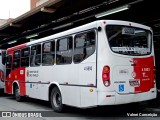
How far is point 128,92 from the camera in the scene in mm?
8664

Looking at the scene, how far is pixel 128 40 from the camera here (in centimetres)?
912

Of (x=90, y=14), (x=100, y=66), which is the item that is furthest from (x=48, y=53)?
(x=90, y=14)

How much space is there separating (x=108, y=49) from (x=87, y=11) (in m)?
8.34

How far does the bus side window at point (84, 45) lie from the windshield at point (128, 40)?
0.55 m

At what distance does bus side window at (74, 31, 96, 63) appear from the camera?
8855mm

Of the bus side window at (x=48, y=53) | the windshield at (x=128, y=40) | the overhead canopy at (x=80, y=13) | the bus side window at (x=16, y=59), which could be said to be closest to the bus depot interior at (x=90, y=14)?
the overhead canopy at (x=80, y=13)

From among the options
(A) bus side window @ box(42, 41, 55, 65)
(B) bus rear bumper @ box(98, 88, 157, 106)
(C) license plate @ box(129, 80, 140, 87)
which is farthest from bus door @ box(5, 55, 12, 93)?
(C) license plate @ box(129, 80, 140, 87)

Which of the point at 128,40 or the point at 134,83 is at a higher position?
the point at 128,40

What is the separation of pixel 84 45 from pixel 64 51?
1.31 metres

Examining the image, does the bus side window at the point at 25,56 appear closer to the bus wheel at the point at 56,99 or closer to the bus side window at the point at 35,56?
the bus side window at the point at 35,56

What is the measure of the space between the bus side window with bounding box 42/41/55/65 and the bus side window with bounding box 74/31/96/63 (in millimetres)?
1694

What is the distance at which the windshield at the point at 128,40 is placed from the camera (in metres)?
8.73

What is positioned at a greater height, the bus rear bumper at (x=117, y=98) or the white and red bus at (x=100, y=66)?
the white and red bus at (x=100, y=66)

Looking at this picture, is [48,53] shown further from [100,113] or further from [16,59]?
[16,59]
